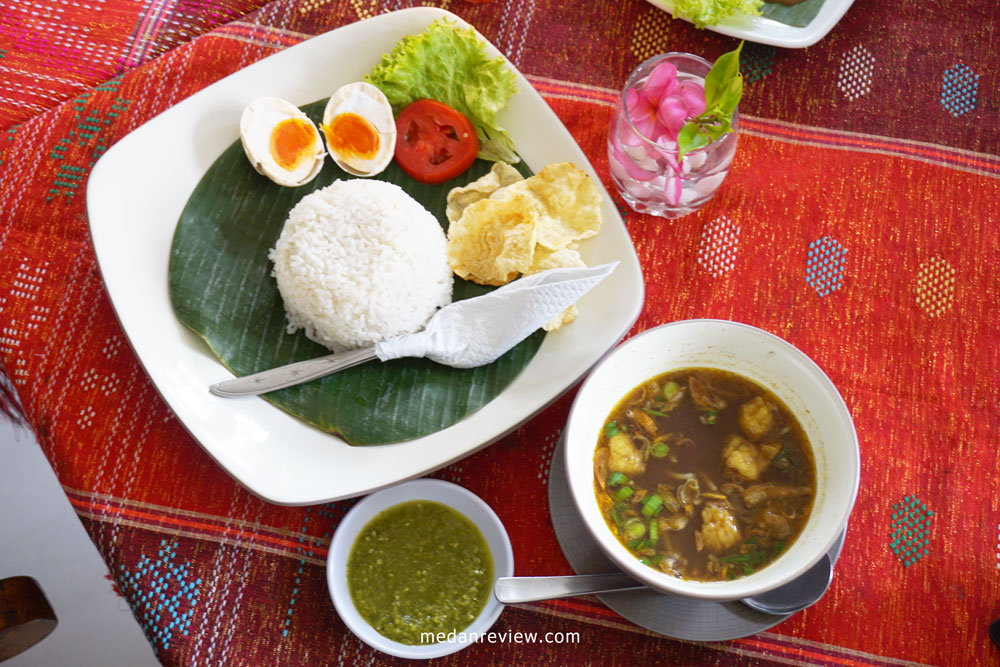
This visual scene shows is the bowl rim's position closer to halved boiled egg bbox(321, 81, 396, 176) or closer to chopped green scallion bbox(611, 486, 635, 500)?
chopped green scallion bbox(611, 486, 635, 500)

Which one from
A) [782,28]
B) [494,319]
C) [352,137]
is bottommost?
[494,319]

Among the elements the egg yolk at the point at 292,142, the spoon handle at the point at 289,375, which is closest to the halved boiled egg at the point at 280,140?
the egg yolk at the point at 292,142

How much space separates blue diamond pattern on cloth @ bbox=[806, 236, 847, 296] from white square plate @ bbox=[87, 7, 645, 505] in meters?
0.56

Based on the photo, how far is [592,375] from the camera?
1679mm

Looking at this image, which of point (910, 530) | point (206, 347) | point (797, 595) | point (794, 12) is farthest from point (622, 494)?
→ point (794, 12)

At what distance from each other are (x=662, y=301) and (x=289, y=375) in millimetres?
1046

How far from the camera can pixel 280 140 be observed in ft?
6.88

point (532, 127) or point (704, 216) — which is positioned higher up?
point (532, 127)

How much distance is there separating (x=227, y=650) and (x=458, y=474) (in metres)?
0.75

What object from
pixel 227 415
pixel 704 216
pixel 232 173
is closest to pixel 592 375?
pixel 704 216

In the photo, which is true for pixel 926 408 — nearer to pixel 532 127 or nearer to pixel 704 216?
pixel 704 216

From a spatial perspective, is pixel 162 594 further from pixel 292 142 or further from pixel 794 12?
pixel 794 12

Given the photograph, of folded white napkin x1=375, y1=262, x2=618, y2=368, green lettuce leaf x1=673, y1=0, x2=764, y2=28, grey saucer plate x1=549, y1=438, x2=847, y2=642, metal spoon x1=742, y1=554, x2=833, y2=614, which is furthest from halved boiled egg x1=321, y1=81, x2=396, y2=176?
metal spoon x1=742, y1=554, x2=833, y2=614

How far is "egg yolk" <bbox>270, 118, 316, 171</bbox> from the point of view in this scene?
2.09 m
